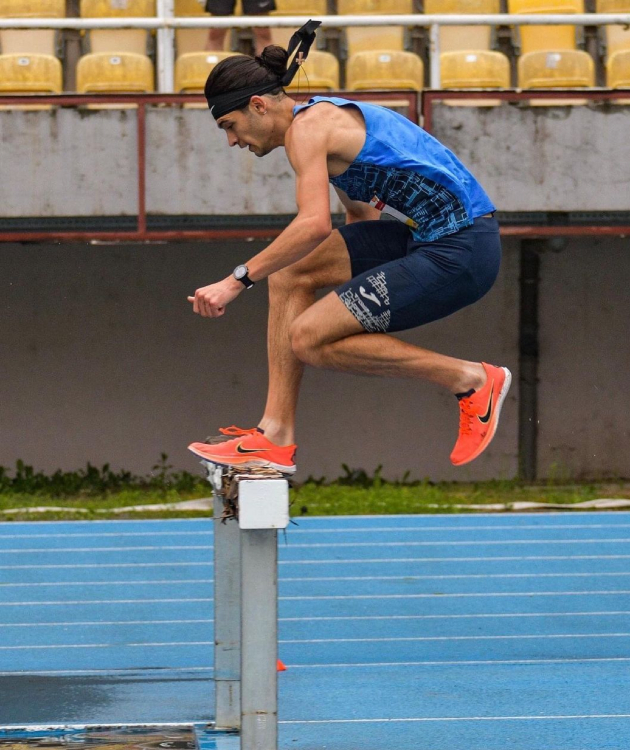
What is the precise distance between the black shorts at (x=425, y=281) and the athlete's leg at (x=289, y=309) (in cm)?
11

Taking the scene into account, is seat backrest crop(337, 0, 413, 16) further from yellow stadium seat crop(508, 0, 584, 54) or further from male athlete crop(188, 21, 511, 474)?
male athlete crop(188, 21, 511, 474)

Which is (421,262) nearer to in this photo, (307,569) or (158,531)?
(307,569)

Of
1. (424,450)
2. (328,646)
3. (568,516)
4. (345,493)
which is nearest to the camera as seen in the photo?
(328,646)

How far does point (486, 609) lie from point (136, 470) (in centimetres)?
489

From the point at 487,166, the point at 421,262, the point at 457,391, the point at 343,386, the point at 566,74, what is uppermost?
the point at 566,74

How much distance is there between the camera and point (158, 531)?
915 centimetres

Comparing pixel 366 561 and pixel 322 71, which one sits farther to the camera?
pixel 322 71

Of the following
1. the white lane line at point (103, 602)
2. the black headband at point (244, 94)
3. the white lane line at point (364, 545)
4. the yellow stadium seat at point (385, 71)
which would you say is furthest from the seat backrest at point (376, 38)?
the black headband at point (244, 94)

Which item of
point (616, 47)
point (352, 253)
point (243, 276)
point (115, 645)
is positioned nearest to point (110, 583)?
point (115, 645)

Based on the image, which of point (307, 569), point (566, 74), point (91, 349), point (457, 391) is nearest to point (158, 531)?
point (307, 569)

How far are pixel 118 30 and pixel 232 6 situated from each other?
0.91m

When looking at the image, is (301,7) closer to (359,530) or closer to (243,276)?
(359,530)

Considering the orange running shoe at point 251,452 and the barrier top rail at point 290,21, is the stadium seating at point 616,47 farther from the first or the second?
the orange running shoe at point 251,452

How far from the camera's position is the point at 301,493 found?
10.7 m
